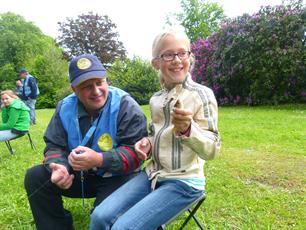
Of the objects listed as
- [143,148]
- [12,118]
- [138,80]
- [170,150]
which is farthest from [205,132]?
[138,80]

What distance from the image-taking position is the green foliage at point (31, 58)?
30.6m

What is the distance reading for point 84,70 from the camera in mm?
2516

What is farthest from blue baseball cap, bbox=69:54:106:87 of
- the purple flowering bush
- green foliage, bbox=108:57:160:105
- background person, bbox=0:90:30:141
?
green foliage, bbox=108:57:160:105

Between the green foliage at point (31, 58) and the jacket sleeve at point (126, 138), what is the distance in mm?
24800

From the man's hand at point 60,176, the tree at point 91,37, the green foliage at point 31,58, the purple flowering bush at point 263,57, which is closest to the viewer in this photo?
the man's hand at point 60,176

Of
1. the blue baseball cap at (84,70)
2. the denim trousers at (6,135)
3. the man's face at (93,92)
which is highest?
the blue baseball cap at (84,70)

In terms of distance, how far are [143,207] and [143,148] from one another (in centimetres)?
42

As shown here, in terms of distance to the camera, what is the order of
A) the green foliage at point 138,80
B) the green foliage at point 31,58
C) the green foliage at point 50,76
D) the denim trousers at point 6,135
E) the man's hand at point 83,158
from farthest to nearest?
the green foliage at point 31,58 < the green foliage at point 50,76 < the green foliage at point 138,80 < the denim trousers at point 6,135 < the man's hand at point 83,158

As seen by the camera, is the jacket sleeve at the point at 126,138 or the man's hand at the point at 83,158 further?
the jacket sleeve at the point at 126,138

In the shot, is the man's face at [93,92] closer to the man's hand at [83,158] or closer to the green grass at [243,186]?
the man's hand at [83,158]

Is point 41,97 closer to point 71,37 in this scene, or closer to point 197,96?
point 71,37

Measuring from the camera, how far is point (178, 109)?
6.17 ft

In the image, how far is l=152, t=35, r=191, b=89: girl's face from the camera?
7.59 ft

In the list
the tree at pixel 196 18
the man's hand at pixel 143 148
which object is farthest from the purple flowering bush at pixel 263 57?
the tree at pixel 196 18
